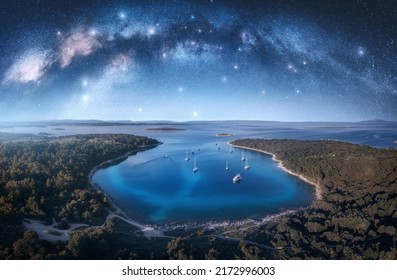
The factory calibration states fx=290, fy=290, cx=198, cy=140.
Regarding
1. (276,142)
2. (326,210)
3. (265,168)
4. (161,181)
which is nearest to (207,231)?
(326,210)

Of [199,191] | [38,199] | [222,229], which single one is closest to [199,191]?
[199,191]

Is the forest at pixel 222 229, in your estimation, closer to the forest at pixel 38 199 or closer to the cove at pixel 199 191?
the forest at pixel 38 199

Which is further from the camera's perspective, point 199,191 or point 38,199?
point 199,191

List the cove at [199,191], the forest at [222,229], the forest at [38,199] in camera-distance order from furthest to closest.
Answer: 1. the cove at [199,191]
2. the forest at [38,199]
3. the forest at [222,229]

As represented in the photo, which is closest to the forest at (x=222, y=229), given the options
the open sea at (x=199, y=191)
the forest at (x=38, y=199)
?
the forest at (x=38, y=199)

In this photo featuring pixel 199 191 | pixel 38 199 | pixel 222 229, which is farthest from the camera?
pixel 199 191

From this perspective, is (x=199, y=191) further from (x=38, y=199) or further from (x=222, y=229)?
(x=38, y=199)

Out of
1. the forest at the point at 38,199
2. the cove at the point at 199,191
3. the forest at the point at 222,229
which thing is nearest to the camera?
the forest at the point at 222,229
